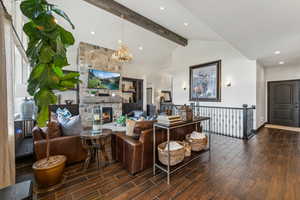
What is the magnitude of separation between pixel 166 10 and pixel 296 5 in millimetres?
2983

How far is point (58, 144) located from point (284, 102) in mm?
8565

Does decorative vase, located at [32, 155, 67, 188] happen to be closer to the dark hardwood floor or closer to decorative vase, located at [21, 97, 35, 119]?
the dark hardwood floor

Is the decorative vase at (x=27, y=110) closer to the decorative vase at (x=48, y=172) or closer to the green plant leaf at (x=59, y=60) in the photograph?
the decorative vase at (x=48, y=172)

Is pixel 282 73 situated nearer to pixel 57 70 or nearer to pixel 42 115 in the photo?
pixel 57 70

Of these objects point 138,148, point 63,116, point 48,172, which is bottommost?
point 48,172

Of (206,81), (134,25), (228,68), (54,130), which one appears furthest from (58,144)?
(228,68)

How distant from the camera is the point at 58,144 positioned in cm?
235

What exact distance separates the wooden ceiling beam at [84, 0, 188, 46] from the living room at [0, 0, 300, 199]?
4cm

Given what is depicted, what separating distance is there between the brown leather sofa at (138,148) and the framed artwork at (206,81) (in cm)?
354

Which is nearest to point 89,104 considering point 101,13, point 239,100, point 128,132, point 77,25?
point 77,25

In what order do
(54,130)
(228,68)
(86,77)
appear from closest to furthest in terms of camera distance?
(54,130)
(228,68)
(86,77)

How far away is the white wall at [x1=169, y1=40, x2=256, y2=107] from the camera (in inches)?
188

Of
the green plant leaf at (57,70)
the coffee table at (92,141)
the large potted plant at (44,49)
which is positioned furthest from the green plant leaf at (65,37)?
the coffee table at (92,141)

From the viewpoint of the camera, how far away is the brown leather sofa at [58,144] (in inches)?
87.0
